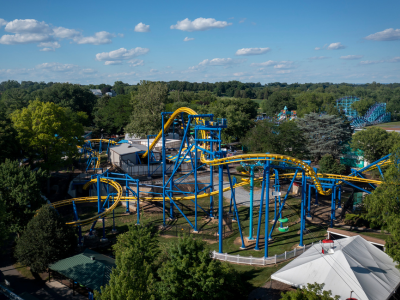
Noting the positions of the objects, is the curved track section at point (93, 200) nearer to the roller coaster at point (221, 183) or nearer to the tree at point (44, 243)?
the roller coaster at point (221, 183)

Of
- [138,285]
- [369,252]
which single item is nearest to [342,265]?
[369,252]

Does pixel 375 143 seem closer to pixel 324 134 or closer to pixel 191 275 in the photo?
pixel 324 134

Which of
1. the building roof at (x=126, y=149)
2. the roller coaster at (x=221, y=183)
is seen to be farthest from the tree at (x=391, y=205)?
the building roof at (x=126, y=149)

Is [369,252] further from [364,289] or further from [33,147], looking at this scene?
[33,147]

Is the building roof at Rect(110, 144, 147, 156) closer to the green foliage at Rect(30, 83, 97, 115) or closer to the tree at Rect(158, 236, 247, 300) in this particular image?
the tree at Rect(158, 236, 247, 300)

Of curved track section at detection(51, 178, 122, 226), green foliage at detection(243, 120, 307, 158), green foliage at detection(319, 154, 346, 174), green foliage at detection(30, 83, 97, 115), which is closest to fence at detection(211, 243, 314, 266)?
curved track section at detection(51, 178, 122, 226)
